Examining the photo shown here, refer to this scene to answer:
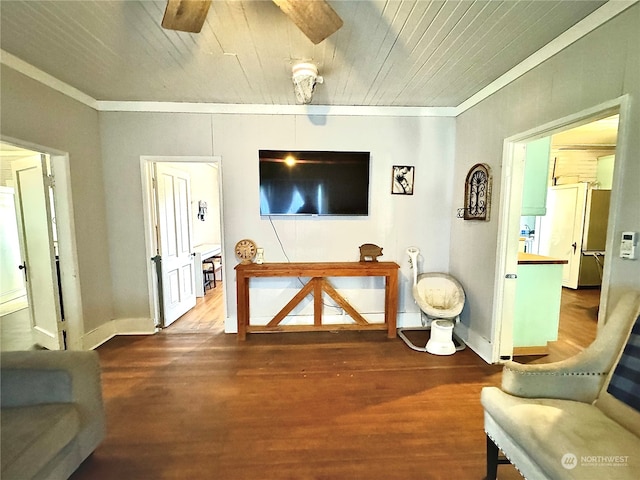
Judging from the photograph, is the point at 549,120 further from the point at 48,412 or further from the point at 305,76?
the point at 48,412

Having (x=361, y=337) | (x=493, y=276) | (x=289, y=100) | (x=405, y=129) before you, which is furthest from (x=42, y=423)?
(x=405, y=129)

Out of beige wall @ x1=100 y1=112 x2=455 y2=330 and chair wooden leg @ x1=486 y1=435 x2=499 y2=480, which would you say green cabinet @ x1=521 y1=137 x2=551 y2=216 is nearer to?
beige wall @ x1=100 y1=112 x2=455 y2=330

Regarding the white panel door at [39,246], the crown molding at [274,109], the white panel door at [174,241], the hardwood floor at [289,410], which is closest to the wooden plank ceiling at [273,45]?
the crown molding at [274,109]

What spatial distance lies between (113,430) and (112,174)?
8.31 feet

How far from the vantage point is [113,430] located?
184 cm

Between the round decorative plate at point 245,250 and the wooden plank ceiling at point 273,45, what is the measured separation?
155cm

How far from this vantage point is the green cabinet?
2568 mm

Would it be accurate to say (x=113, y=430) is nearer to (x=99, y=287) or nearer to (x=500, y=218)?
(x=99, y=287)

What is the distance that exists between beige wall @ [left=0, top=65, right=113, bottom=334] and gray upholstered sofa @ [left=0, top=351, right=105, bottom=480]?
5.45 ft

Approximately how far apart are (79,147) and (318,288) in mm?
2803

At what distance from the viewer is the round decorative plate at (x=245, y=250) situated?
3193mm

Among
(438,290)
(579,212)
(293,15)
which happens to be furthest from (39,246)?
(579,212)

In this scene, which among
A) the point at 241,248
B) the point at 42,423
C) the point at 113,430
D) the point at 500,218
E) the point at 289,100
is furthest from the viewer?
the point at 241,248

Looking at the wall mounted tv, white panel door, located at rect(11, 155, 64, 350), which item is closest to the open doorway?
the wall mounted tv
